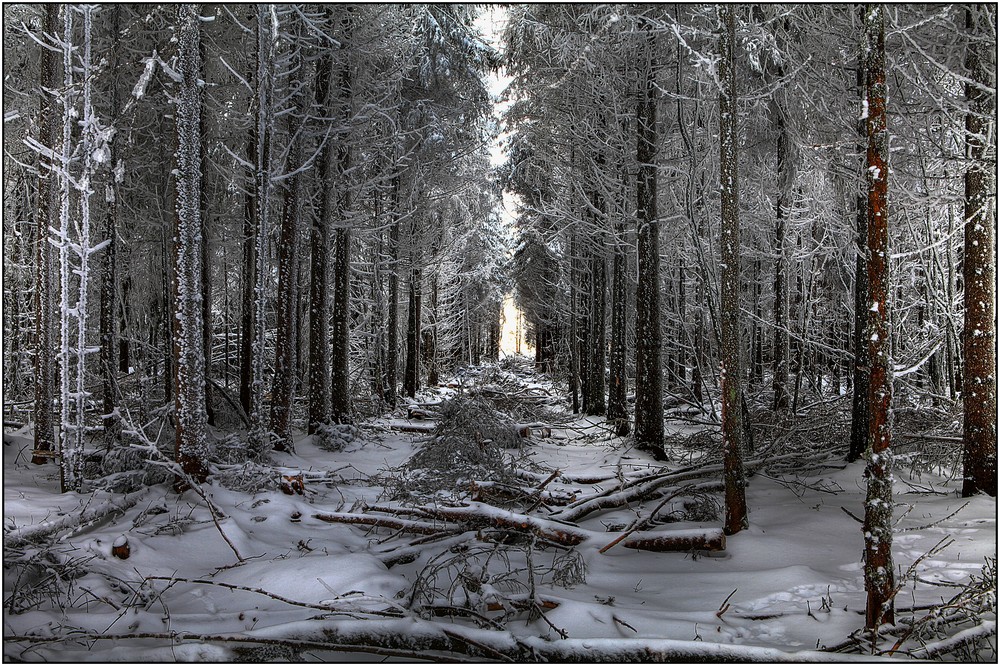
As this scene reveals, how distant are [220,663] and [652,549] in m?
3.68

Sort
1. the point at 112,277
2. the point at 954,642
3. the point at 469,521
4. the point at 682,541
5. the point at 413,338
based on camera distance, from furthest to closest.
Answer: the point at 413,338 → the point at 112,277 → the point at 469,521 → the point at 682,541 → the point at 954,642

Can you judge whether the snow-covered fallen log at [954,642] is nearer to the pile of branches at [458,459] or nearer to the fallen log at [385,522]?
the fallen log at [385,522]

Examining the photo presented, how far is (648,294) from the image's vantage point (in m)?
10.2

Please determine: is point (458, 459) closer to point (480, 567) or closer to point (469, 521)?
point (469, 521)

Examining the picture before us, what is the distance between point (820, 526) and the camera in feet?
18.6

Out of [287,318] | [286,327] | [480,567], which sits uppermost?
[287,318]

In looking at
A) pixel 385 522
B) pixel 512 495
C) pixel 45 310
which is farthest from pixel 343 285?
pixel 385 522

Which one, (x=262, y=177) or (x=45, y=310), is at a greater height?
(x=262, y=177)

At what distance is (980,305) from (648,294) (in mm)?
4967

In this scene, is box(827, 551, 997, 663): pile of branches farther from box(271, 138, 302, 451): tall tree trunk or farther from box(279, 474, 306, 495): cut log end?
box(271, 138, 302, 451): tall tree trunk

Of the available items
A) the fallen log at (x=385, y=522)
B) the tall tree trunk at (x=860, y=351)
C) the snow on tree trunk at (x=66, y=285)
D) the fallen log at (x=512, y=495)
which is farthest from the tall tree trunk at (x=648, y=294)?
the snow on tree trunk at (x=66, y=285)

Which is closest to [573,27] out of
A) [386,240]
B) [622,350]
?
[622,350]

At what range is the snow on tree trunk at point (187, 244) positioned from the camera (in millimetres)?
6816

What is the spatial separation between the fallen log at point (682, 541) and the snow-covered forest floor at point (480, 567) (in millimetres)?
19
